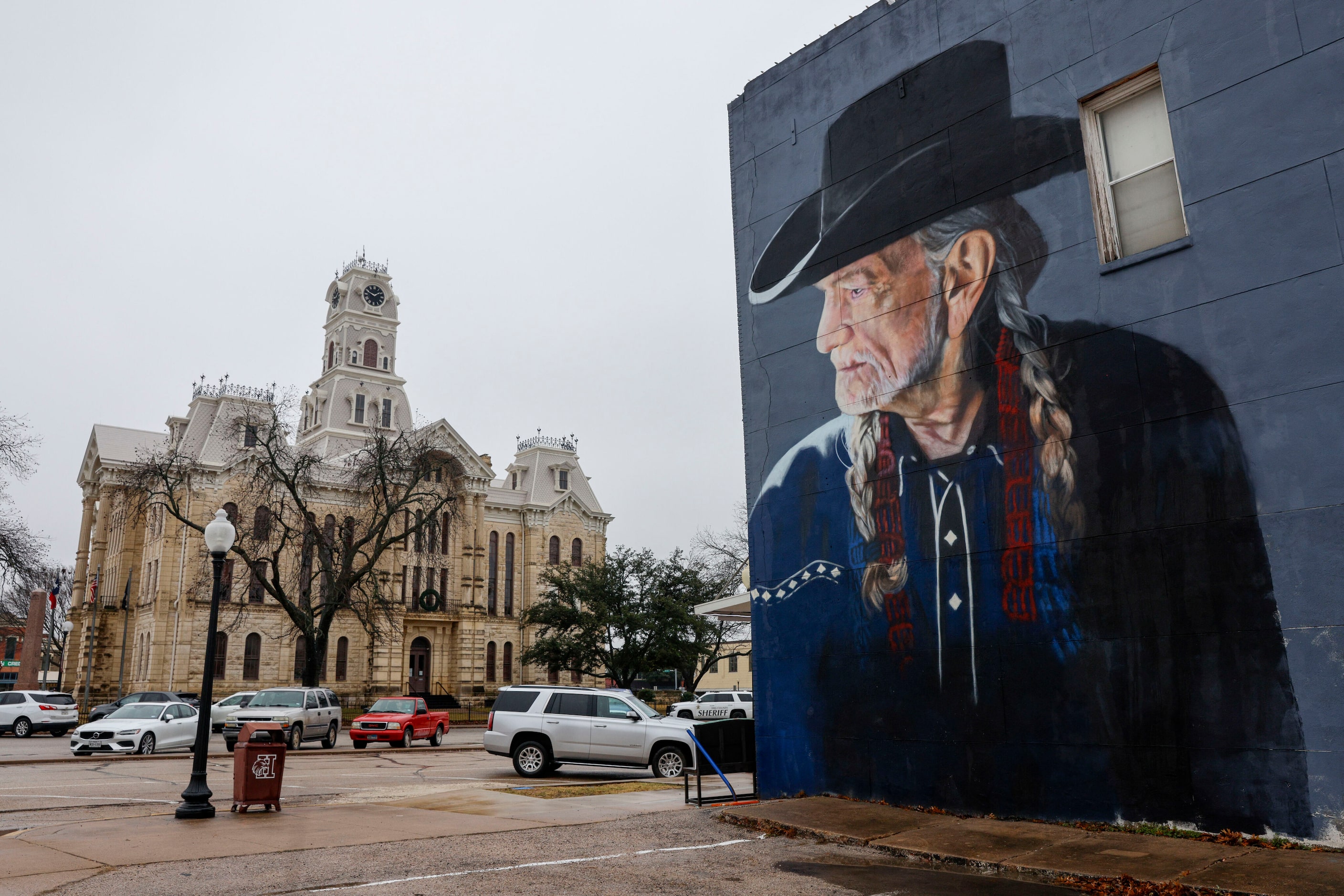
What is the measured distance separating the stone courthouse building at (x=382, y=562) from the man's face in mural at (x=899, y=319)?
33.9 meters

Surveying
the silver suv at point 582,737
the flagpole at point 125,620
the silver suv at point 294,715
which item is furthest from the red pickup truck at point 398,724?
the flagpole at point 125,620

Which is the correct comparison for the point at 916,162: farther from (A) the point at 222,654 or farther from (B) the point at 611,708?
(A) the point at 222,654

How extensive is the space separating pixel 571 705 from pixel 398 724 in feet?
40.9

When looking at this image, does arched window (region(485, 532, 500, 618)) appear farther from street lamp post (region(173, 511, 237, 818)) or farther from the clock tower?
street lamp post (region(173, 511, 237, 818))

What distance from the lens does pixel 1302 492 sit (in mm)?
7953

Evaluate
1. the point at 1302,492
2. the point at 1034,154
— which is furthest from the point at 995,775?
the point at 1034,154

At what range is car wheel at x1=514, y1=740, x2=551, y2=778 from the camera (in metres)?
17.9

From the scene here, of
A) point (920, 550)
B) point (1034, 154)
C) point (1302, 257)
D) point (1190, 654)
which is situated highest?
point (1034, 154)

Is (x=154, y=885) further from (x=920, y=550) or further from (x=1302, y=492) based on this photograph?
(x=1302, y=492)

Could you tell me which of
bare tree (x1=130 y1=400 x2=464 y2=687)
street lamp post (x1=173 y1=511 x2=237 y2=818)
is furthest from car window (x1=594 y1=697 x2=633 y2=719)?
bare tree (x1=130 y1=400 x2=464 y2=687)

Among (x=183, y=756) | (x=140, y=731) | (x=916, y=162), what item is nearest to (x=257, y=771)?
(x=916, y=162)

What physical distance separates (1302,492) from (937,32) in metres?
6.72

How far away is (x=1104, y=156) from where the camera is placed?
994cm

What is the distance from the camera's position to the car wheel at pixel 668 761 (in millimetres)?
18016
